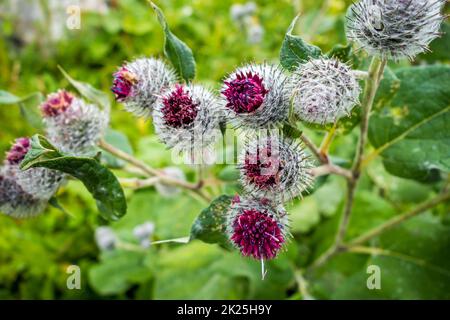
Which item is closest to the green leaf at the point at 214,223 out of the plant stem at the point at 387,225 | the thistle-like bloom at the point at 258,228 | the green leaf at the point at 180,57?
the thistle-like bloom at the point at 258,228

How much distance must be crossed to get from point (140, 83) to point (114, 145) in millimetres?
633

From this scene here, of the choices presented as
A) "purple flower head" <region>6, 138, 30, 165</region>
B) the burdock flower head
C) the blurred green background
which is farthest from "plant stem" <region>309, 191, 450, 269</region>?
"purple flower head" <region>6, 138, 30, 165</region>

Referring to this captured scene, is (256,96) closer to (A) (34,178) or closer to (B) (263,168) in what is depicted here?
(B) (263,168)

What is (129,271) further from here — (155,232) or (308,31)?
(308,31)

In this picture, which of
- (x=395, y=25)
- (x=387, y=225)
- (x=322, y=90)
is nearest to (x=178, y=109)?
(x=322, y=90)

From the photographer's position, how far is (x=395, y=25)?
4.80 feet

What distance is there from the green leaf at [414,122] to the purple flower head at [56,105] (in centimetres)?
131

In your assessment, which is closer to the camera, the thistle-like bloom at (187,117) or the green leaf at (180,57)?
the thistle-like bloom at (187,117)

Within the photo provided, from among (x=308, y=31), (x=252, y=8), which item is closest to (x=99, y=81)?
(x=252, y=8)

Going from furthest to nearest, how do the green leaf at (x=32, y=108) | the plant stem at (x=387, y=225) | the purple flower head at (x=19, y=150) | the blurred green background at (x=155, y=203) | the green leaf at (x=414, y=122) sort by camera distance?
the blurred green background at (x=155, y=203) < the plant stem at (x=387, y=225) < the green leaf at (x=32, y=108) < the green leaf at (x=414, y=122) < the purple flower head at (x=19, y=150)

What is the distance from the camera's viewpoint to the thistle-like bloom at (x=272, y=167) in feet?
5.02

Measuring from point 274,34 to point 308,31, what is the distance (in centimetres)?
70

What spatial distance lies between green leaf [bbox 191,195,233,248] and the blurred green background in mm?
516

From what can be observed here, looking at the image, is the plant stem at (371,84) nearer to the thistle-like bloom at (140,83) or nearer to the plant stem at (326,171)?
the plant stem at (326,171)
